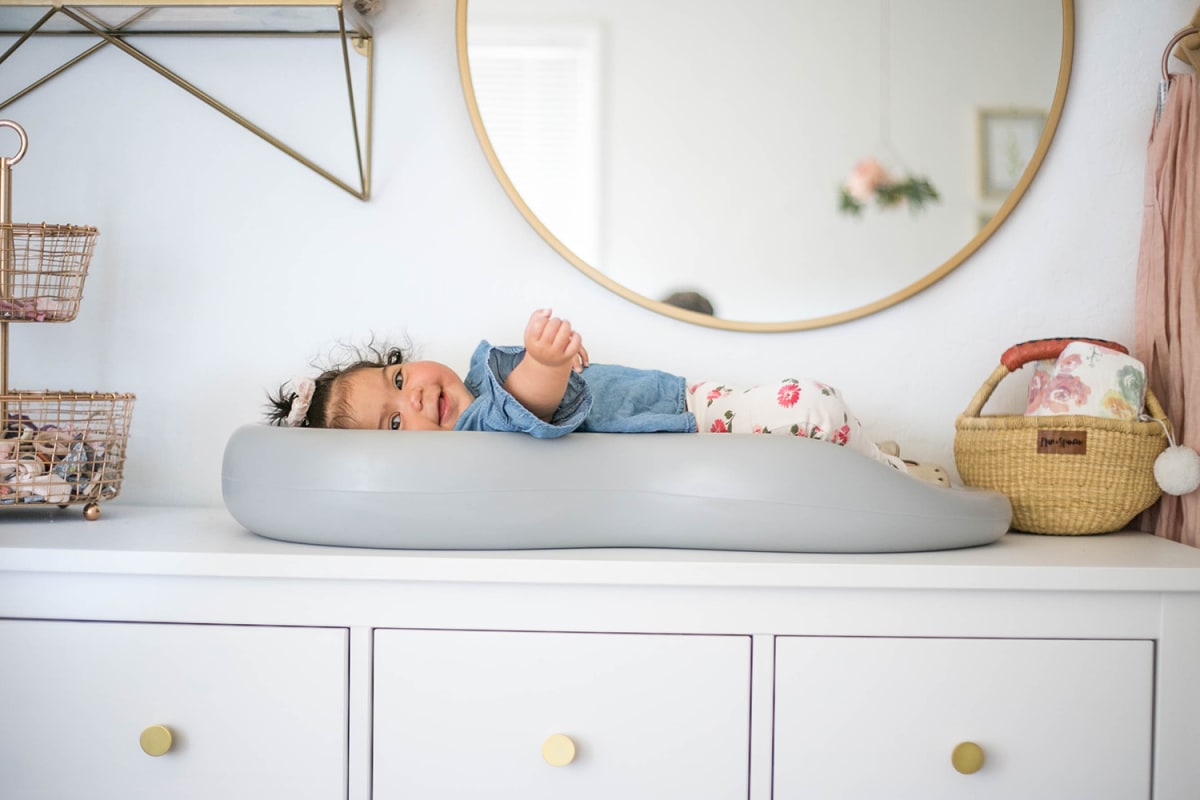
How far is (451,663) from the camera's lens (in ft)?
3.64

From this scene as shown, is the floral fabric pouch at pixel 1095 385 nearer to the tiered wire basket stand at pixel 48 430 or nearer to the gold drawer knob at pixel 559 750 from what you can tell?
the gold drawer knob at pixel 559 750

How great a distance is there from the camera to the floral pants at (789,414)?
4.51ft

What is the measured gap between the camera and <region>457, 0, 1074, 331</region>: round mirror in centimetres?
162

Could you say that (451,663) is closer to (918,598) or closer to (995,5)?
(918,598)

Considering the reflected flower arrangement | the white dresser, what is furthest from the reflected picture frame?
the white dresser

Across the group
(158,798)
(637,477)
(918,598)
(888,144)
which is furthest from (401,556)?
(888,144)

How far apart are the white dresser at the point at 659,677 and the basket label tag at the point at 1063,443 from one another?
280 mm

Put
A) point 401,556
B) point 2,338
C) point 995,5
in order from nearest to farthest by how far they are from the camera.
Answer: point 401,556
point 2,338
point 995,5

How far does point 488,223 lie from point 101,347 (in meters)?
0.74

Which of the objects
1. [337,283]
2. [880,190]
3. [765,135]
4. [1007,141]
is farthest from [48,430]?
[1007,141]

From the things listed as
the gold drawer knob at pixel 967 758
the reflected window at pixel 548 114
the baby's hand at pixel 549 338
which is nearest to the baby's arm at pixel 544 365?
the baby's hand at pixel 549 338

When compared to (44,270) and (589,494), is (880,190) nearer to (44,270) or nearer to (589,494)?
(589,494)

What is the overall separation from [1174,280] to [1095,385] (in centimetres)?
22

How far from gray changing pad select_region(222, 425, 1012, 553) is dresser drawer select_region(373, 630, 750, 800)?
13 centimetres
